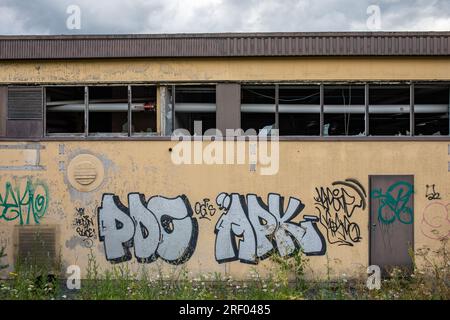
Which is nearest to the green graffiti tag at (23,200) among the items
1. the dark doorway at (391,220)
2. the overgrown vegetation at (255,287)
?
the overgrown vegetation at (255,287)

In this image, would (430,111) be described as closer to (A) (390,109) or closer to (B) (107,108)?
(A) (390,109)

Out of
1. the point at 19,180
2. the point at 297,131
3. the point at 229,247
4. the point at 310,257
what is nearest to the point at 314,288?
the point at 310,257

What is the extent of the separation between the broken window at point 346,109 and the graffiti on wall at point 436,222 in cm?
207

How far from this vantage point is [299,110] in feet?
32.3

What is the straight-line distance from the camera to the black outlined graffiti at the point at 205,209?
31.8ft

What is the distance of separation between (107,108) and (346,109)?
16.1ft

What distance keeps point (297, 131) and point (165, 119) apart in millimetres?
2693

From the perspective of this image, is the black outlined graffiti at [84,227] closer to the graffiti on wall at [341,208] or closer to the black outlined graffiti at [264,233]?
the black outlined graffiti at [264,233]

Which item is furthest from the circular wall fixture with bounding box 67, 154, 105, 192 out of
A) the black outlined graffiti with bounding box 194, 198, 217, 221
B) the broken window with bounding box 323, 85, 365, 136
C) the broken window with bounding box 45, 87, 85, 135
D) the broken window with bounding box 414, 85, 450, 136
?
the broken window with bounding box 414, 85, 450, 136

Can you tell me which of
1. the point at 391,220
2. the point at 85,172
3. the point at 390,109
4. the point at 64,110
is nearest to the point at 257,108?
the point at 390,109

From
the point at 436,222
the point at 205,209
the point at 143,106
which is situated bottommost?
the point at 436,222

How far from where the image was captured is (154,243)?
9.70m
